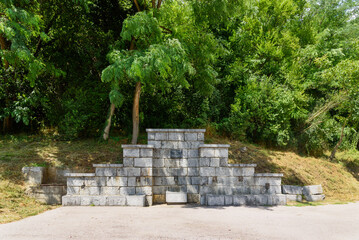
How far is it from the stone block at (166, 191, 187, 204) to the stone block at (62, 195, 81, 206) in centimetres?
238

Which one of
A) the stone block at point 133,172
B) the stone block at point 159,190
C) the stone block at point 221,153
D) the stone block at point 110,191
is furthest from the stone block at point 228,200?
the stone block at point 110,191

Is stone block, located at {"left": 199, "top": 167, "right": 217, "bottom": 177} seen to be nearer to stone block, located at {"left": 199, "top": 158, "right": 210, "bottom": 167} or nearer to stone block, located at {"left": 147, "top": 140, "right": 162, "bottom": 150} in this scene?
stone block, located at {"left": 199, "top": 158, "right": 210, "bottom": 167}

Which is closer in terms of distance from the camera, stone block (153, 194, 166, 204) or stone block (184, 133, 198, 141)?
stone block (153, 194, 166, 204)

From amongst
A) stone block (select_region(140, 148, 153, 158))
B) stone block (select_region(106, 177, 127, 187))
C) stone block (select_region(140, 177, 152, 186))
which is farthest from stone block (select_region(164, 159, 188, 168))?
stone block (select_region(106, 177, 127, 187))

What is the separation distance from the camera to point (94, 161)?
7.79 metres

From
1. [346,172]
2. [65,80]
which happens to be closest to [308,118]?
[346,172]

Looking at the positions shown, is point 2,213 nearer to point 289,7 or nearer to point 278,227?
point 278,227

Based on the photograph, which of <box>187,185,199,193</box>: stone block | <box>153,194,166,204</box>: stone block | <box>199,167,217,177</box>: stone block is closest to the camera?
<box>199,167,217,177</box>: stone block

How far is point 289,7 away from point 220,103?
651 centimetres

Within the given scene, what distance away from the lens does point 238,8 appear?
28.9 ft

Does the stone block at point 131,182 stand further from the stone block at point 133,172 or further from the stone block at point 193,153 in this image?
the stone block at point 193,153

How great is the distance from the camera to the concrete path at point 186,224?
14.3ft

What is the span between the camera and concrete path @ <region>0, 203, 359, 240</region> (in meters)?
4.36

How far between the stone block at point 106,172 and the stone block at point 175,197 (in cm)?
162
